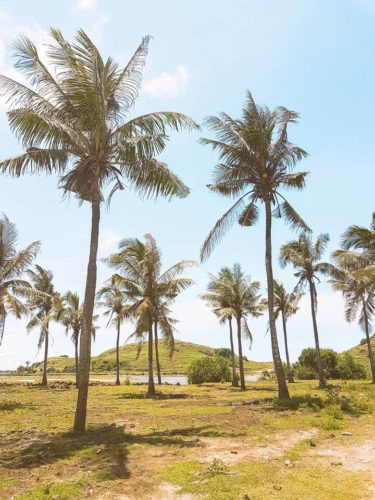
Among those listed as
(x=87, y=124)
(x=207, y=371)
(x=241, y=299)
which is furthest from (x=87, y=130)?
(x=207, y=371)

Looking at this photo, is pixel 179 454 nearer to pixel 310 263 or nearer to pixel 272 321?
pixel 272 321

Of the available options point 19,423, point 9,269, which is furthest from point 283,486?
point 9,269

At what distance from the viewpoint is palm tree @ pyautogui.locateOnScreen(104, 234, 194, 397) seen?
2564cm

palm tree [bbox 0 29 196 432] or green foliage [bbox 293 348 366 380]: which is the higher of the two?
palm tree [bbox 0 29 196 432]

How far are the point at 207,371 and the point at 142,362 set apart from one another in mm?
75277

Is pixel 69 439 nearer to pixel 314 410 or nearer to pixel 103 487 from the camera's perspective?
pixel 103 487

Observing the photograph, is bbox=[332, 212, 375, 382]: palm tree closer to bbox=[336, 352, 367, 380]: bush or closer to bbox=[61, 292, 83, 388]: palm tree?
bbox=[336, 352, 367, 380]: bush

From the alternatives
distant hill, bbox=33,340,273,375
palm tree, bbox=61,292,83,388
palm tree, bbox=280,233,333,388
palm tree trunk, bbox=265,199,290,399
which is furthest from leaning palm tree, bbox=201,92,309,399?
distant hill, bbox=33,340,273,375

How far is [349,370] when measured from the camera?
4112 cm

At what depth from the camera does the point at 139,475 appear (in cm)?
732

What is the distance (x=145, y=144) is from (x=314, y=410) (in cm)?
1131

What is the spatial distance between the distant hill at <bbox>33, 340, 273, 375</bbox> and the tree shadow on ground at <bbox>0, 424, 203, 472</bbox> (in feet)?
260

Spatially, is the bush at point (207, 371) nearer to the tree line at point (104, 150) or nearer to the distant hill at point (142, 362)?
the tree line at point (104, 150)

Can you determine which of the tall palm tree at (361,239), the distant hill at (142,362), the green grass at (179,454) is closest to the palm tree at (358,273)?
the tall palm tree at (361,239)
